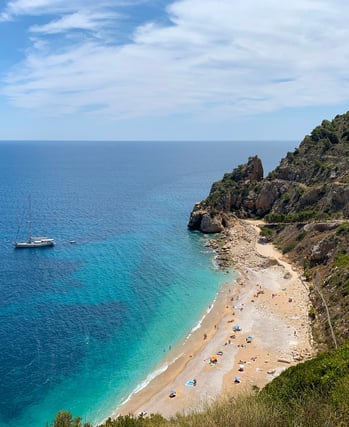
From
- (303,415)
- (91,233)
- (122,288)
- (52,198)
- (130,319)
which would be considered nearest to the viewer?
(303,415)

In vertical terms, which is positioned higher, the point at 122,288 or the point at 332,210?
the point at 332,210

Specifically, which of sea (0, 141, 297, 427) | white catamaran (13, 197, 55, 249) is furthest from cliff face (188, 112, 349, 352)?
white catamaran (13, 197, 55, 249)

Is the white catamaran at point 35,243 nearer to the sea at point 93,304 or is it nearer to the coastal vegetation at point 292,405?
the sea at point 93,304

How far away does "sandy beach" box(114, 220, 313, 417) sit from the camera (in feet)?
107

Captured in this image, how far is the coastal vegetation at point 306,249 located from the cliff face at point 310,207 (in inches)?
6.1

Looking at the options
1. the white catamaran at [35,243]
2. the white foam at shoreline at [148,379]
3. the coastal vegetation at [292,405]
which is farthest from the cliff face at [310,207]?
the white catamaran at [35,243]

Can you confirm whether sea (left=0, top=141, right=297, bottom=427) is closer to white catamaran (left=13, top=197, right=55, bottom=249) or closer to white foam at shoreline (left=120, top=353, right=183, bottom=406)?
white foam at shoreline (left=120, top=353, right=183, bottom=406)

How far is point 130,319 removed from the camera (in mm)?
45781

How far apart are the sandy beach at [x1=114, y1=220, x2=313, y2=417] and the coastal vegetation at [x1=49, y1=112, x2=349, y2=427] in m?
2.31

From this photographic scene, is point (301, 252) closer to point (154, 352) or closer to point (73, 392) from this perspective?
point (154, 352)

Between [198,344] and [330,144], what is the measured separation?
59779 millimetres

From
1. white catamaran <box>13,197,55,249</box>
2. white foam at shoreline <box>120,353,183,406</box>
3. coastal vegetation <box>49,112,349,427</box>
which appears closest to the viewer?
coastal vegetation <box>49,112,349,427</box>

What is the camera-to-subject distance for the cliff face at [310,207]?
155ft

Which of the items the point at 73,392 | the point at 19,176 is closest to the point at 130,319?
the point at 73,392
